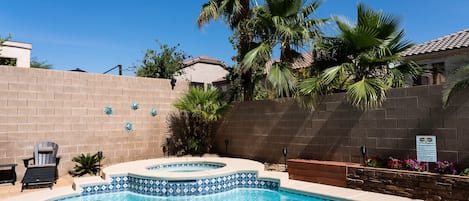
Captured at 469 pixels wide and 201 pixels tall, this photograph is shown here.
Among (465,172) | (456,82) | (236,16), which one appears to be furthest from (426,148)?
(236,16)

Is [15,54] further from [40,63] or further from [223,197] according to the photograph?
[223,197]

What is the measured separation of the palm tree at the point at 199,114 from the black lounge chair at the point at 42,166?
4.28 metres

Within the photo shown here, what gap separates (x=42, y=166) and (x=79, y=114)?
243 centimetres

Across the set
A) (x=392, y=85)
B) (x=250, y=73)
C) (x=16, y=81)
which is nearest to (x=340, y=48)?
(x=392, y=85)

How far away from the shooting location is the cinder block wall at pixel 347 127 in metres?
6.55

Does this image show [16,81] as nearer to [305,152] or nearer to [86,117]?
[86,117]

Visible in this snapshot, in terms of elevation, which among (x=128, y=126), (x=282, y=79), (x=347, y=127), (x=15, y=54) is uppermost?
(x=15, y=54)

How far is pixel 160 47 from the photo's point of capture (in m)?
16.5

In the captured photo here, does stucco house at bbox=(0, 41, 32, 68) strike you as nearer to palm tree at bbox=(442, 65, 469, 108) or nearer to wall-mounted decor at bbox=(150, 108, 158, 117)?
wall-mounted decor at bbox=(150, 108, 158, 117)

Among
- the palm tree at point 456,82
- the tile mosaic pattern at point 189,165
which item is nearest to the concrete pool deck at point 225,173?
the tile mosaic pattern at point 189,165

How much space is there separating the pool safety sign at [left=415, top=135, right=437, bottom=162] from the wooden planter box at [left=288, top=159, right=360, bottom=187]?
4.53 ft

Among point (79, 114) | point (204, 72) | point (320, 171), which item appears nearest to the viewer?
point (320, 171)

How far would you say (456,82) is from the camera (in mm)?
5996

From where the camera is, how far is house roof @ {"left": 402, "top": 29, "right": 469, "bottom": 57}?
11.3 metres
